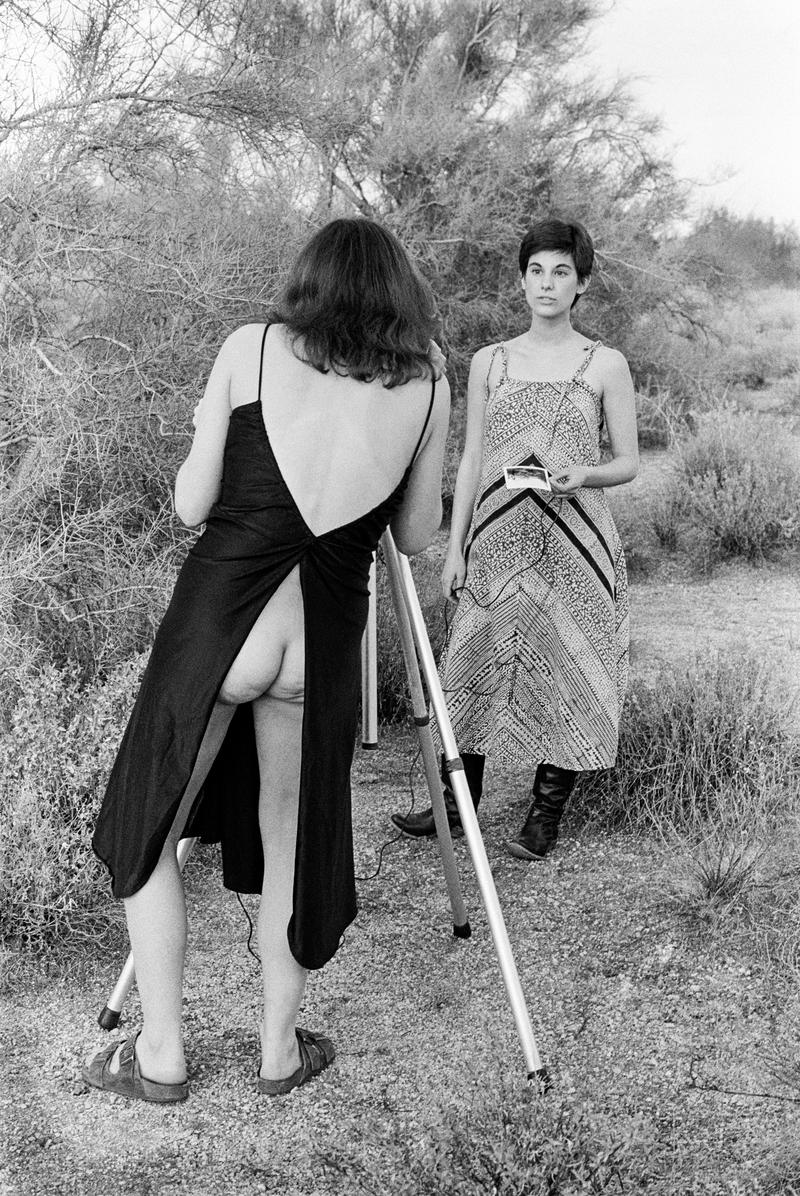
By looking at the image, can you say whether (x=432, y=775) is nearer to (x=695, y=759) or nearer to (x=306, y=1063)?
(x=306, y=1063)

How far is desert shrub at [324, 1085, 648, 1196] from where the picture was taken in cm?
200

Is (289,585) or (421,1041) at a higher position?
(289,585)

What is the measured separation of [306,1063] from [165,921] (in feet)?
1.68

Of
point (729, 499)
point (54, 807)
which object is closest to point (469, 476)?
point (54, 807)

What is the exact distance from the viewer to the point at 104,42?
4852 millimetres

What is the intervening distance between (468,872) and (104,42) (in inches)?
136

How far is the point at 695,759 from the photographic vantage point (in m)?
4.01

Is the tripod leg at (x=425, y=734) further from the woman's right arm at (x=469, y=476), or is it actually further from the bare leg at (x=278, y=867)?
the woman's right arm at (x=469, y=476)

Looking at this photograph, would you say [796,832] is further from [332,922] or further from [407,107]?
[407,107]

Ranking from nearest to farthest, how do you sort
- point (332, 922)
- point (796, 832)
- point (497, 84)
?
point (332, 922) < point (796, 832) < point (497, 84)

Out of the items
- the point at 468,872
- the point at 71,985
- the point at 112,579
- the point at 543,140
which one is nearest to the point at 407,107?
the point at 543,140

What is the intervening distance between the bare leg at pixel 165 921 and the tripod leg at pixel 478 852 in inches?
21.8

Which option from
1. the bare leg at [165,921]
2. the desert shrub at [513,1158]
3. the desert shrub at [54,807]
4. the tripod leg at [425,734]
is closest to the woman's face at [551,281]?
the tripod leg at [425,734]

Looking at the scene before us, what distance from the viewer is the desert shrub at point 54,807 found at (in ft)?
10.5
